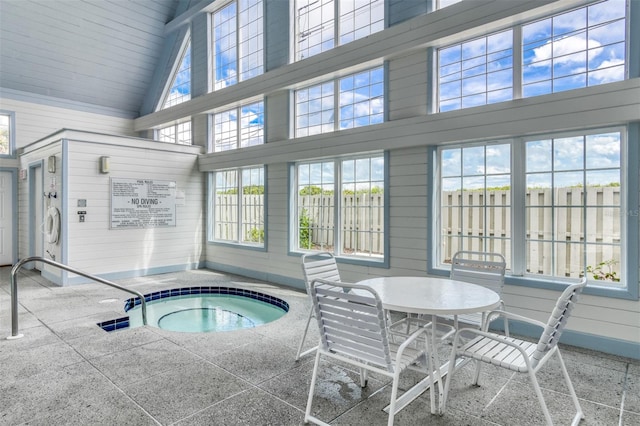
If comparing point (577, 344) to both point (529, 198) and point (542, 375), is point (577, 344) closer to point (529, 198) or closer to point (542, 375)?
point (542, 375)

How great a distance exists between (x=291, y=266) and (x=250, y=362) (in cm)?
306

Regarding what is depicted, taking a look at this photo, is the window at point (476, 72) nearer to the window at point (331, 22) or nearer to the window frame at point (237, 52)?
the window at point (331, 22)

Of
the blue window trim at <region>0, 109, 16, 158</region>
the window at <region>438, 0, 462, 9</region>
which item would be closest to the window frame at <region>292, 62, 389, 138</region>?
the window at <region>438, 0, 462, 9</region>

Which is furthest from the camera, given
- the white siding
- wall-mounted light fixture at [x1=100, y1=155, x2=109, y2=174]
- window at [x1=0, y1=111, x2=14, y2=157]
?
window at [x1=0, y1=111, x2=14, y2=157]

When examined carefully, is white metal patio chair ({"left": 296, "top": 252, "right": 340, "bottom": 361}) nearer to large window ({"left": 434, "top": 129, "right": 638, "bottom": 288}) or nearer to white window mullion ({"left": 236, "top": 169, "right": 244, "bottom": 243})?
large window ({"left": 434, "top": 129, "right": 638, "bottom": 288})

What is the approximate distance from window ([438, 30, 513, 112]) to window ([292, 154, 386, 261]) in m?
1.21

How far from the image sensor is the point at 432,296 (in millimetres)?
2502

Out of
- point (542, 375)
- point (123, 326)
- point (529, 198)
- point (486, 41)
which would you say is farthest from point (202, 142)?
point (542, 375)

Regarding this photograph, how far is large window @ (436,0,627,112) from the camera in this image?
3.45m

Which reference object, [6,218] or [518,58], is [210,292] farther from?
[518,58]

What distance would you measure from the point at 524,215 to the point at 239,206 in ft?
16.5

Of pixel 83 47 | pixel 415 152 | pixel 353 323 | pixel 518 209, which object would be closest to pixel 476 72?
pixel 415 152

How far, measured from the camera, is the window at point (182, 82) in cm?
828

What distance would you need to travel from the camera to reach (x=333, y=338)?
7.20 feet
